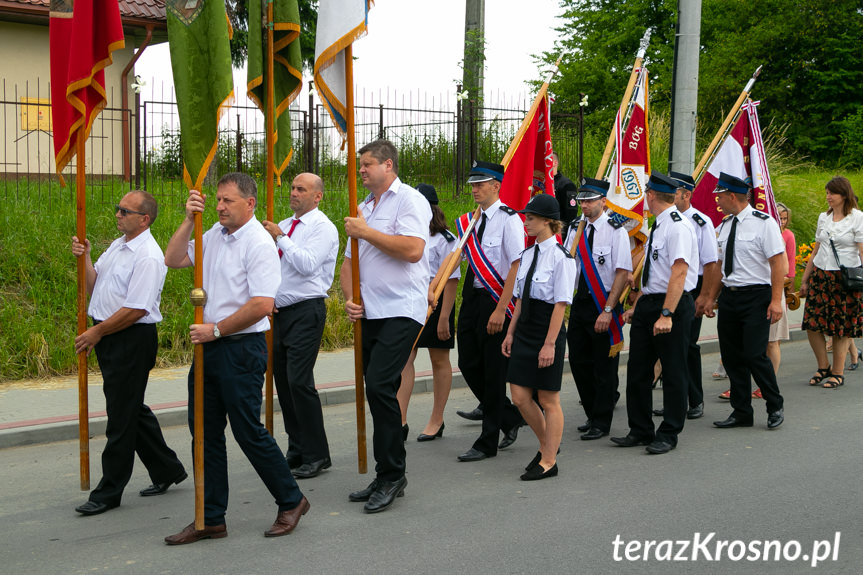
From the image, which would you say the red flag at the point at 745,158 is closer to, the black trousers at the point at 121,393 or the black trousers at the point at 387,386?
the black trousers at the point at 387,386

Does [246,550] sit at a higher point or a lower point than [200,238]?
lower

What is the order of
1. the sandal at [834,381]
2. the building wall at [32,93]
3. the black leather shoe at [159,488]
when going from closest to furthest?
the black leather shoe at [159,488]
the sandal at [834,381]
the building wall at [32,93]

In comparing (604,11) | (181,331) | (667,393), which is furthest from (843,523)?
(604,11)

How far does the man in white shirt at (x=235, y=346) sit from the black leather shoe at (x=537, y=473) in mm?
1746

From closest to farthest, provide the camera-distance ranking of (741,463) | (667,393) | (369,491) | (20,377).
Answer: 1. (369,491)
2. (741,463)
3. (667,393)
4. (20,377)

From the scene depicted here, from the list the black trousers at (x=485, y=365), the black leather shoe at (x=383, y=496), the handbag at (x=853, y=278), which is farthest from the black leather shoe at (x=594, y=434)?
the handbag at (x=853, y=278)

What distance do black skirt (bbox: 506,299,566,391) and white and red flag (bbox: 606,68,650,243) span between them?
2.60 metres

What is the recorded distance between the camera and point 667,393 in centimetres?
718

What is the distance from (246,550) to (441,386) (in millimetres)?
2866

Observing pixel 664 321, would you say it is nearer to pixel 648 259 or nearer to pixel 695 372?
pixel 648 259

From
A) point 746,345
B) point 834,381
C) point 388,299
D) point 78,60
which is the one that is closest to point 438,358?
point 388,299

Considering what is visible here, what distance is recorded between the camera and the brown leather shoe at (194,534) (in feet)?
16.4

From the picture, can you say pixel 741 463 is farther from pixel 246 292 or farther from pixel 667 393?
pixel 246 292

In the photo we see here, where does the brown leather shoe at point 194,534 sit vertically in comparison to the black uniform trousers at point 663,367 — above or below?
below
